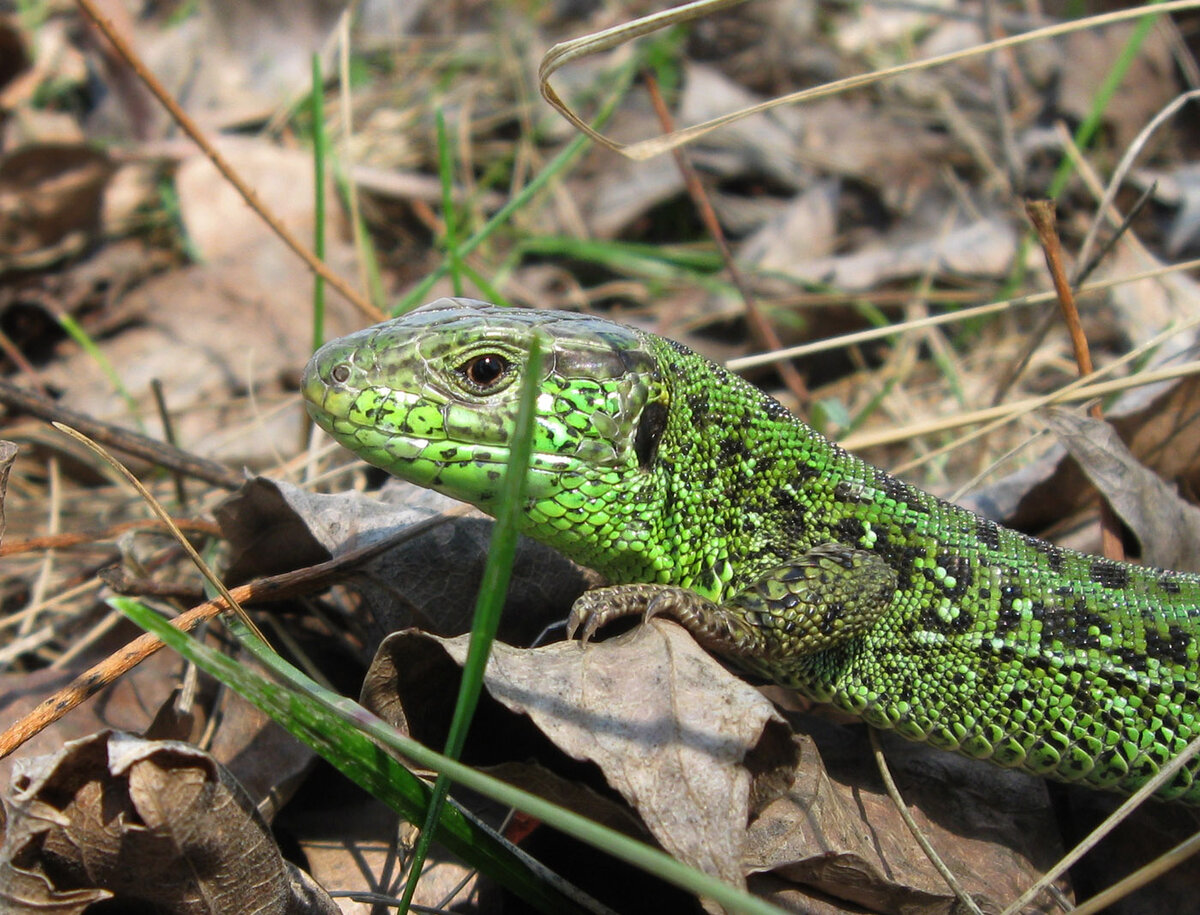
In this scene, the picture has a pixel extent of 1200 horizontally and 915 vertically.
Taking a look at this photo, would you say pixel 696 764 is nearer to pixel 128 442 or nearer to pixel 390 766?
pixel 390 766

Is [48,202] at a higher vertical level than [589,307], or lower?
higher

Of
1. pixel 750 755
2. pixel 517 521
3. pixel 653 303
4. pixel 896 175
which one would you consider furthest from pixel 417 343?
pixel 896 175

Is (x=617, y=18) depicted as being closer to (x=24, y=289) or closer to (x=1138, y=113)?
(x=1138, y=113)

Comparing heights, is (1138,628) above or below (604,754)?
below

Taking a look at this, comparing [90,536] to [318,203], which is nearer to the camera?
[90,536]

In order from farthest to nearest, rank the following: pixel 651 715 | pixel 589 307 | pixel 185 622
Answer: pixel 589 307 < pixel 185 622 < pixel 651 715

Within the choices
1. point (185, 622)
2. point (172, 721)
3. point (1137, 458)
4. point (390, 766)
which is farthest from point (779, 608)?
point (1137, 458)

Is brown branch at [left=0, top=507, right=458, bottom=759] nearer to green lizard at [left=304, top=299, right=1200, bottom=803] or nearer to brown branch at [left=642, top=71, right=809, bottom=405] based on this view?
green lizard at [left=304, top=299, right=1200, bottom=803]
